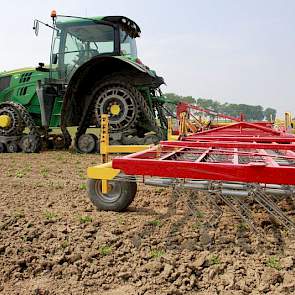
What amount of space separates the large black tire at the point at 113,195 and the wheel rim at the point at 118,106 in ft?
13.6

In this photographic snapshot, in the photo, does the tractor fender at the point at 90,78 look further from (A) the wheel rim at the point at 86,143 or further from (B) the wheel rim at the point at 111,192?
(B) the wheel rim at the point at 111,192

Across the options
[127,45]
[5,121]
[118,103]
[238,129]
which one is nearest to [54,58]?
[127,45]

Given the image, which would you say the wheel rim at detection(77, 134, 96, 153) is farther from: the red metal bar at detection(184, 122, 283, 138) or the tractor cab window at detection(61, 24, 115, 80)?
the red metal bar at detection(184, 122, 283, 138)

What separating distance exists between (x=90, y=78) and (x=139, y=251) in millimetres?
5801

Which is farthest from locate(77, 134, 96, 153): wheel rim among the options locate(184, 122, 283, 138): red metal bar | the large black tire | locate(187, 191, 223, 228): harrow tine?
the large black tire

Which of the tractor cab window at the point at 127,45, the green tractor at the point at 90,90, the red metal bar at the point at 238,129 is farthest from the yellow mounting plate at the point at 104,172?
the tractor cab window at the point at 127,45

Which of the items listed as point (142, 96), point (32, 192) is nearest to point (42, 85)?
point (142, 96)

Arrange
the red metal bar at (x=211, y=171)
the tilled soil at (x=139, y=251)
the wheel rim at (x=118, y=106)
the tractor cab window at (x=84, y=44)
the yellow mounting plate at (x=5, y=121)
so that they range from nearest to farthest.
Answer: the tilled soil at (x=139, y=251) < the red metal bar at (x=211, y=171) < the wheel rim at (x=118, y=106) < the tractor cab window at (x=84, y=44) < the yellow mounting plate at (x=5, y=121)

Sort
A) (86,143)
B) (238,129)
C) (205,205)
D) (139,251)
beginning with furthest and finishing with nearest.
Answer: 1. (86,143)
2. (238,129)
3. (205,205)
4. (139,251)

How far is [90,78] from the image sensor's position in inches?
306

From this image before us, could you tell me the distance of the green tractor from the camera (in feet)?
24.3

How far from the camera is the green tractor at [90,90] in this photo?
24.3 ft

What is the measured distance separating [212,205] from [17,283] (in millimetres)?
1881

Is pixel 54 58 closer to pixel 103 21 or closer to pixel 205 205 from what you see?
pixel 103 21
